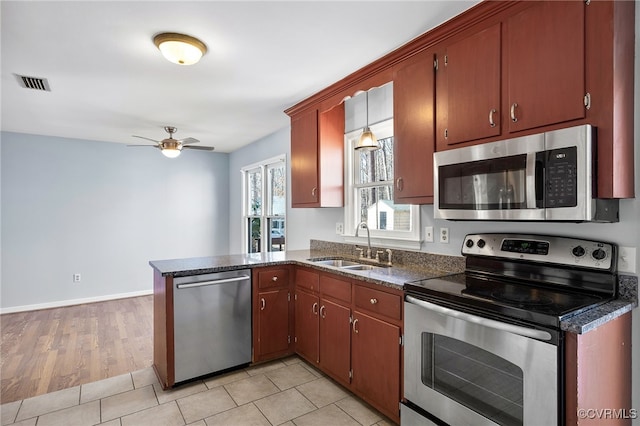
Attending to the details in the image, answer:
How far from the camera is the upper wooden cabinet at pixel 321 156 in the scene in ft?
11.0

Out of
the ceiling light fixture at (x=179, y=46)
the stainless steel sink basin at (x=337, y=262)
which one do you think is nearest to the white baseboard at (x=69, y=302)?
the stainless steel sink basin at (x=337, y=262)

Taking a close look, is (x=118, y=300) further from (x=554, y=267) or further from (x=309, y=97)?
(x=554, y=267)

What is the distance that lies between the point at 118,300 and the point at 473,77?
5.60 metres

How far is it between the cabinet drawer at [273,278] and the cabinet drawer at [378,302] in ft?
2.92

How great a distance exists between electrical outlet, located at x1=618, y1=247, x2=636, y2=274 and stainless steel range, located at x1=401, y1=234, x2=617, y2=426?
0.17 feet

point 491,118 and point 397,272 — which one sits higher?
point 491,118

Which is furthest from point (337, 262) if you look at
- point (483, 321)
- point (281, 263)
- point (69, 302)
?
point (69, 302)

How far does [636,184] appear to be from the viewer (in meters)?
1.57

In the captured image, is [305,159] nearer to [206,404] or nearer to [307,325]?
[307,325]

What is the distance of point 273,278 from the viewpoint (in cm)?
304

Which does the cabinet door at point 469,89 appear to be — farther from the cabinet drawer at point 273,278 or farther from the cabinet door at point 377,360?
the cabinet drawer at point 273,278

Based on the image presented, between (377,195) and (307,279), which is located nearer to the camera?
(307,279)

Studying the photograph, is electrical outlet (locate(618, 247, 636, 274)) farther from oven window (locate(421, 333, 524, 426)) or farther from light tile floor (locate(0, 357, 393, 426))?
light tile floor (locate(0, 357, 393, 426))

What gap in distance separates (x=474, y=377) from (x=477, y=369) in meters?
0.05
